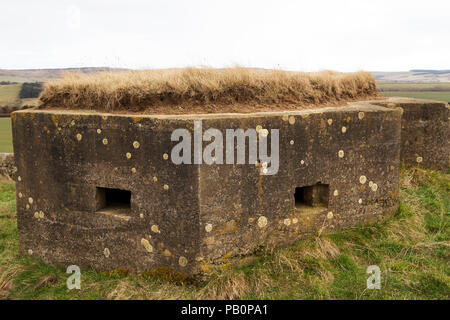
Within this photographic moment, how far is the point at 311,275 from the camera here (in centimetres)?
470

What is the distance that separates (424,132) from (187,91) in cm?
517

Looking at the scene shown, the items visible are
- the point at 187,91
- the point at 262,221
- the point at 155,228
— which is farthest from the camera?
the point at 187,91

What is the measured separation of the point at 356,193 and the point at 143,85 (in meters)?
2.95

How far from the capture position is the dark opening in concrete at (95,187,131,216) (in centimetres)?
497

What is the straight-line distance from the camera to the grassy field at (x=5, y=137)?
530 inches

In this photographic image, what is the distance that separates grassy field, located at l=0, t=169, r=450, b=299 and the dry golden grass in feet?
5.80

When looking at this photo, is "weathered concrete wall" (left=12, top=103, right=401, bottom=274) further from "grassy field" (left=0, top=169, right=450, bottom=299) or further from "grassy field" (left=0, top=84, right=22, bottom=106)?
"grassy field" (left=0, top=84, right=22, bottom=106)

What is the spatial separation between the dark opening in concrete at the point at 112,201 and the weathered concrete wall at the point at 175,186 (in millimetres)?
66

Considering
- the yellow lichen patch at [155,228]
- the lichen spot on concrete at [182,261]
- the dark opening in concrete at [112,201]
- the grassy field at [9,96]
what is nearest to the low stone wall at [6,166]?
the dark opening in concrete at [112,201]

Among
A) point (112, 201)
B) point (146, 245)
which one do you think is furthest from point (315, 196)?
point (112, 201)

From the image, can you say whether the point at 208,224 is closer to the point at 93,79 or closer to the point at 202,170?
the point at 202,170

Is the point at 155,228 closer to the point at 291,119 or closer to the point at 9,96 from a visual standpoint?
the point at 291,119
